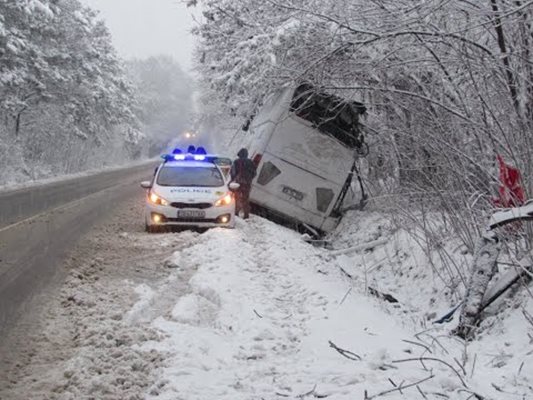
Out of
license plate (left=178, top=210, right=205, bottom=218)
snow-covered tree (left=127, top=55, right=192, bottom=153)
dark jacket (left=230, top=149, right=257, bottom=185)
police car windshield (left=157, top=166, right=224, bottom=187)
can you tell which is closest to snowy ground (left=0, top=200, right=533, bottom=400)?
license plate (left=178, top=210, right=205, bottom=218)

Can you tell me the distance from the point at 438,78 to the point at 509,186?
9.77ft

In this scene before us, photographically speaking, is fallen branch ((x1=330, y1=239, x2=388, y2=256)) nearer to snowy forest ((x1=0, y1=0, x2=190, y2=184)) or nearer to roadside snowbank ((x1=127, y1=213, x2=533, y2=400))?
roadside snowbank ((x1=127, y1=213, x2=533, y2=400))

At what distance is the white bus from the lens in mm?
15750

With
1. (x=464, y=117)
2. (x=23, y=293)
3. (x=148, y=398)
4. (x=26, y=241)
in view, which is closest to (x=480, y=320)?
(x=464, y=117)

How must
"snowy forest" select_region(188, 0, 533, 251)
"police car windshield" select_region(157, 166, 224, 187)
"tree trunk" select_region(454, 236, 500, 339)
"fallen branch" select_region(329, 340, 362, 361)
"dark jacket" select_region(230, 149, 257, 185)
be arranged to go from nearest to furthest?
"fallen branch" select_region(329, 340, 362, 361) < "tree trunk" select_region(454, 236, 500, 339) < "snowy forest" select_region(188, 0, 533, 251) < "police car windshield" select_region(157, 166, 224, 187) < "dark jacket" select_region(230, 149, 257, 185)

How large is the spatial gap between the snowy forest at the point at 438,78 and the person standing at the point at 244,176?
3562mm

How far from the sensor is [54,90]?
32.8 m

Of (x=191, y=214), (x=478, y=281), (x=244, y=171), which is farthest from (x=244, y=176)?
(x=478, y=281)

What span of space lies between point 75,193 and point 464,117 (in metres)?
17.2

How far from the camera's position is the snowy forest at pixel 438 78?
8.58 metres

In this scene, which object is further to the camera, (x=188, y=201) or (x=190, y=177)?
(x=190, y=177)

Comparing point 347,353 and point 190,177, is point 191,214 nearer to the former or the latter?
point 190,177

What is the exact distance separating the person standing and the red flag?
8210mm

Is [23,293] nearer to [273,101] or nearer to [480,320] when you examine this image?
[480,320]
